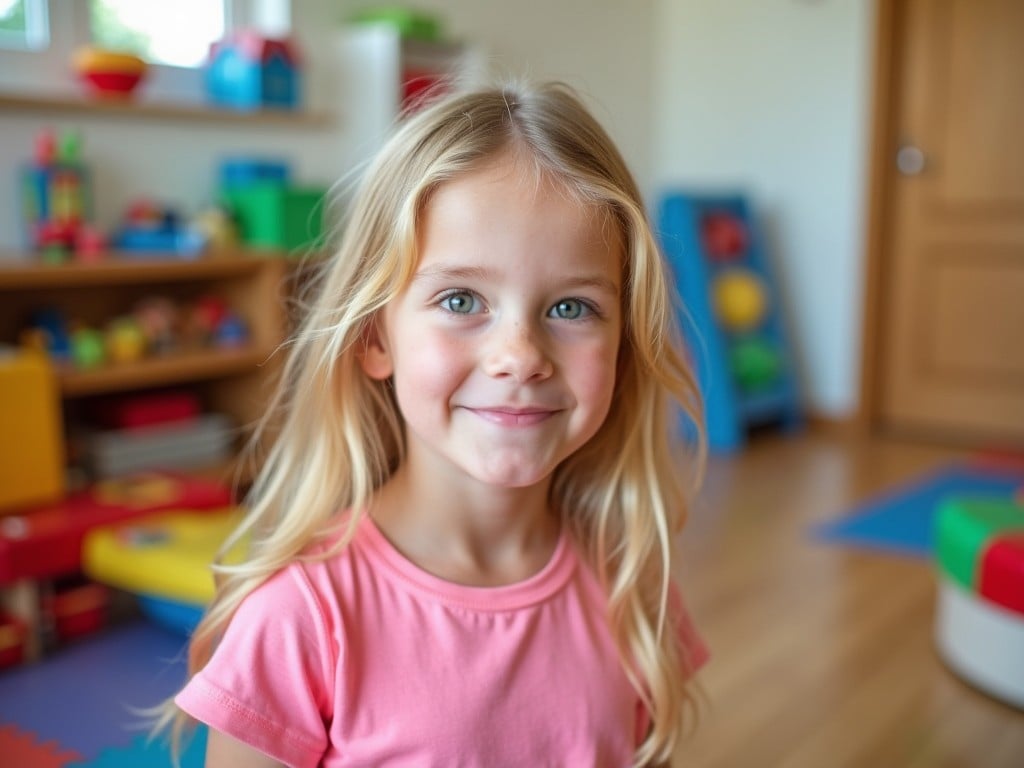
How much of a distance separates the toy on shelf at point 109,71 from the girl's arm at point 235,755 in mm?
2188

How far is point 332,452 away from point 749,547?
1893mm

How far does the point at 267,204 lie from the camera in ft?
9.09

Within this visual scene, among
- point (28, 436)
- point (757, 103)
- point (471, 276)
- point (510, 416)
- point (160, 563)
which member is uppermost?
point (757, 103)

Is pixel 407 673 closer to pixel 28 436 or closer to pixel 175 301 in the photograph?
pixel 28 436

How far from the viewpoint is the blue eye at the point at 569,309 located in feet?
2.75

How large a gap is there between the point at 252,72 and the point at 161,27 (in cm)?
28

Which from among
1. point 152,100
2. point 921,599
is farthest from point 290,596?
point 152,100

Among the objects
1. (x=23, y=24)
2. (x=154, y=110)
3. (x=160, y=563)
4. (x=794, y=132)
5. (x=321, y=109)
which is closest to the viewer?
(x=160, y=563)

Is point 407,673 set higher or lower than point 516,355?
lower

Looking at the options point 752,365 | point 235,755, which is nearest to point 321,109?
point 752,365

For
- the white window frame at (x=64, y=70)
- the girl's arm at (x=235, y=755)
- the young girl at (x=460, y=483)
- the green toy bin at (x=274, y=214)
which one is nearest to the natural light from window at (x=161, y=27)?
the white window frame at (x=64, y=70)

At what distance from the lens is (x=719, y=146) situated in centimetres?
430

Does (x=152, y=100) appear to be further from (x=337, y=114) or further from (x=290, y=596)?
(x=290, y=596)

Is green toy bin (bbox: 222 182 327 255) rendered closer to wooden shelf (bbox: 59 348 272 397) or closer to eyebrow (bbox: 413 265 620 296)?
wooden shelf (bbox: 59 348 272 397)
